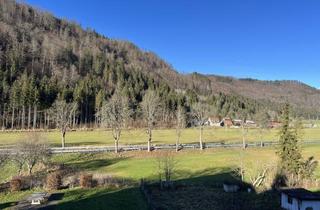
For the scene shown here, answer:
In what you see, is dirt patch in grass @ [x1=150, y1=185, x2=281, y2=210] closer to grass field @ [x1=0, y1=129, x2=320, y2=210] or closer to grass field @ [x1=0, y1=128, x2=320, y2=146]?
grass field @ [x1=0, y1=129, x2=320, y2=210]

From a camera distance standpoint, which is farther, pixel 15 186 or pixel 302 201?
pixel 15 186

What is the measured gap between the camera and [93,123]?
139500mm

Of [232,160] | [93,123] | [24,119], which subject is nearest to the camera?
[232,160]

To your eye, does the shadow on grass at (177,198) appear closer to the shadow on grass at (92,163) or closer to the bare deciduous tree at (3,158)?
the bare deciduous tree at (3,158)

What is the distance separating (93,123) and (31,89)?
26.0m

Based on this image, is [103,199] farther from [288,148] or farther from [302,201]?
[288,148]

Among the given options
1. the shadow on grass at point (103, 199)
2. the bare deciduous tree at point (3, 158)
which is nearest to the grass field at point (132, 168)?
the shadow on grass at point (103, 199)

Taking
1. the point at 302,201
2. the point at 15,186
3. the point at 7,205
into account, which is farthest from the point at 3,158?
the point at 302,201

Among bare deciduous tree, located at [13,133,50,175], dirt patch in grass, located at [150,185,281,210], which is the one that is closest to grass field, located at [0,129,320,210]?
bare deciduous tree, located at [13,133,50,175]

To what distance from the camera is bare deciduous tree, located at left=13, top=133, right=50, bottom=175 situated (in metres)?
50.6

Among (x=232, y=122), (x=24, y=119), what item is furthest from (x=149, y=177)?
(x=232, y=122)

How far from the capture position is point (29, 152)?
50781 mm

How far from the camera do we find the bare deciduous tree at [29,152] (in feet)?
166

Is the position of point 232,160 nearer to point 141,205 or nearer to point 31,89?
point 141,205
